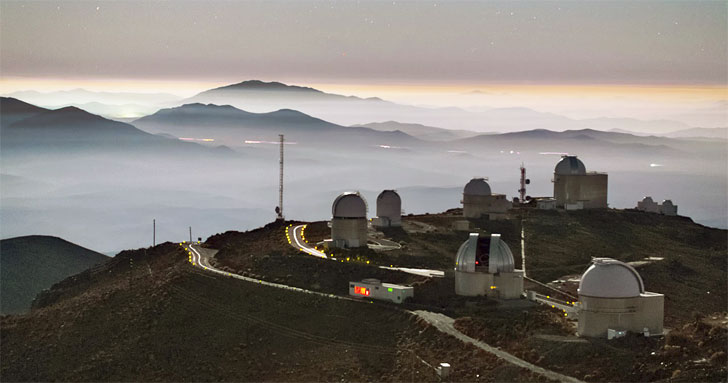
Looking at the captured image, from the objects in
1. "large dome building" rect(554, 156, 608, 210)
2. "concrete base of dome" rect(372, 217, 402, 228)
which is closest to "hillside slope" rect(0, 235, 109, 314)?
"concrete base of dome" rect(372, 217, 402, 228)

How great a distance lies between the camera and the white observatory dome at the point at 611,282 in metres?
54.8

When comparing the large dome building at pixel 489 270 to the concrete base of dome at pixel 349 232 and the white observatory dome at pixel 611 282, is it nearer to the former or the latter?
the white observatory dome at pixel 611 282

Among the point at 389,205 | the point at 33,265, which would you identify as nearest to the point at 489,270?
the point at 389,205

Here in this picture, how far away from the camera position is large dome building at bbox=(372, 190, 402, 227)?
305 feet

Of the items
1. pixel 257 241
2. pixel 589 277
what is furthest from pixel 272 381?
pixel 257 241

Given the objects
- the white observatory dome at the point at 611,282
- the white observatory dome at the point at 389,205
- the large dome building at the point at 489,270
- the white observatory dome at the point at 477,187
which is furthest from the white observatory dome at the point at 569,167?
the white observatory dome at the point at 611,282

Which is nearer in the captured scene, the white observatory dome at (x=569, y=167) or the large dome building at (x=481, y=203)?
the large dome building at (x=481, y=203)

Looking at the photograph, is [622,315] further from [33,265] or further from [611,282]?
[33,265]

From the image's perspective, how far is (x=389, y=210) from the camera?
306 ft

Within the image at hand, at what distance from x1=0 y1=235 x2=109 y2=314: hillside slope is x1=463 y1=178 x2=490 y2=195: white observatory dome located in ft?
139

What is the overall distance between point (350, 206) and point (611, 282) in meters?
30.0

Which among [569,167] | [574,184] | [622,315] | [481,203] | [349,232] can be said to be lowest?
[622,315]

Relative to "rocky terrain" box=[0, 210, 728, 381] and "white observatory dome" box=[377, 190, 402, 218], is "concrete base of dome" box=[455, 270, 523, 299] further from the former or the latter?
"white observatory dome" box=[377, 190, 402, 218]

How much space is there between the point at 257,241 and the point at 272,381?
98.4 ft
